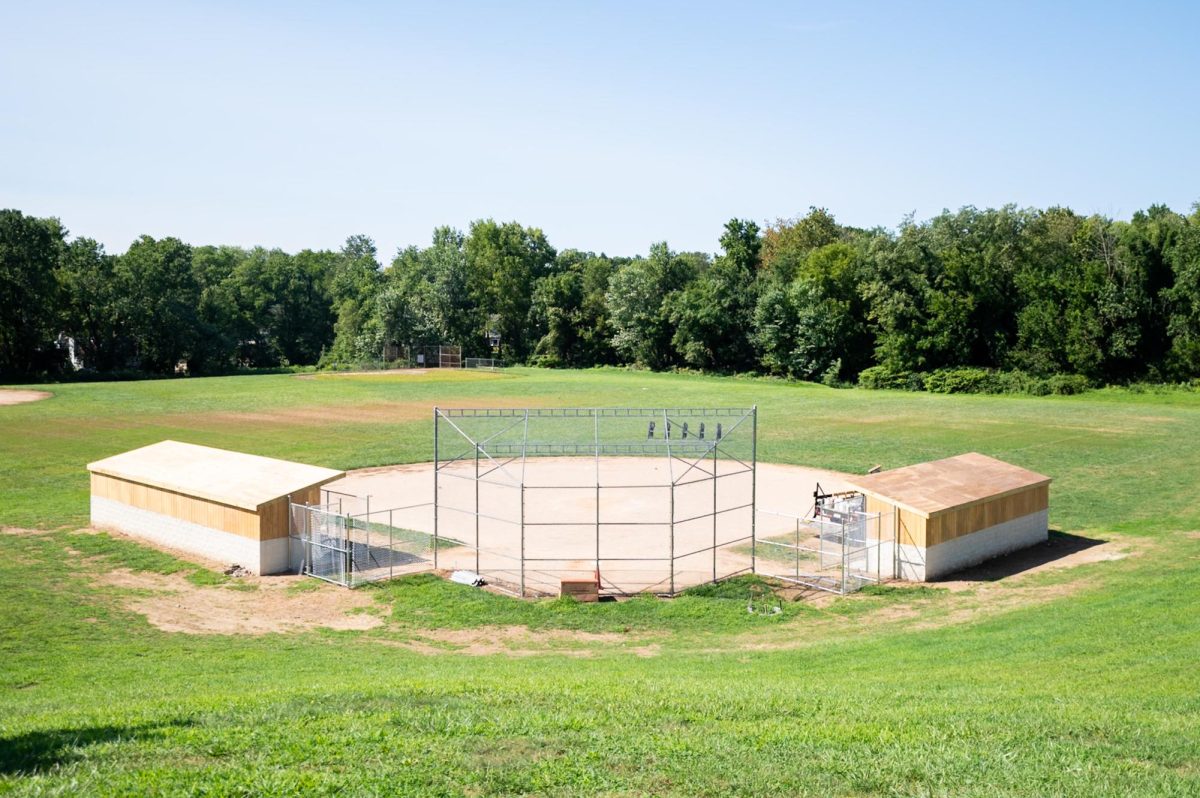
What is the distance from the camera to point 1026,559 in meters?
30.0

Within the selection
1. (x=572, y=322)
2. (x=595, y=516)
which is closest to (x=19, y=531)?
(x=595, y=516)

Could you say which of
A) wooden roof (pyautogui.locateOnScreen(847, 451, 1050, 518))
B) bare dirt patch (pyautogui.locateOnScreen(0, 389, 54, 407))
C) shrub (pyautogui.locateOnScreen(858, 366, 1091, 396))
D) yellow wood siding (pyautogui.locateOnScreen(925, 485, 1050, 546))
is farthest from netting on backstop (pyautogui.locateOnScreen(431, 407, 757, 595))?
shrub (pyautogui.locateOnScreen(858, 366, 1091, 396))

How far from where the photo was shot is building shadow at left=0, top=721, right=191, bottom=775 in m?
10.2

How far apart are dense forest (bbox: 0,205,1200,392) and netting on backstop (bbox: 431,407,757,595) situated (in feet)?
162

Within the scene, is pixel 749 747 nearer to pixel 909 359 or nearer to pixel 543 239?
pixel 909 359

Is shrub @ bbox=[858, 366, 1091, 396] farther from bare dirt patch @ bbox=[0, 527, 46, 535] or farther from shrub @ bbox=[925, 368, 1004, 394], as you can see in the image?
bare dirt patch @ bbox=[0, 527, 46, 535]

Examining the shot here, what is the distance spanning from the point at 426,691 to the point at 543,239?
128 metres

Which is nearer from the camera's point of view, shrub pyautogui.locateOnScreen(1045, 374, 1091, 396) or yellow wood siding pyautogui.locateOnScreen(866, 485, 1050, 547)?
yellow wood siding pyautogui.locateOnScreen(866, 485, 1050, 547)

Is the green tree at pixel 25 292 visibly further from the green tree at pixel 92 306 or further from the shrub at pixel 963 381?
the shrub at pixel 963 381

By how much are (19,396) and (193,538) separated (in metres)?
59.4

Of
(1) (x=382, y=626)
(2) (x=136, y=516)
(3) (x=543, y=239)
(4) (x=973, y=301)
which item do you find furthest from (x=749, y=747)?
(3) (x=543, y=239)

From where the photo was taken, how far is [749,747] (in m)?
11.3

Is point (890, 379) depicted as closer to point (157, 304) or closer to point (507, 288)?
point (507, 288)

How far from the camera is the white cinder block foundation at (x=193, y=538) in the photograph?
2869cm
